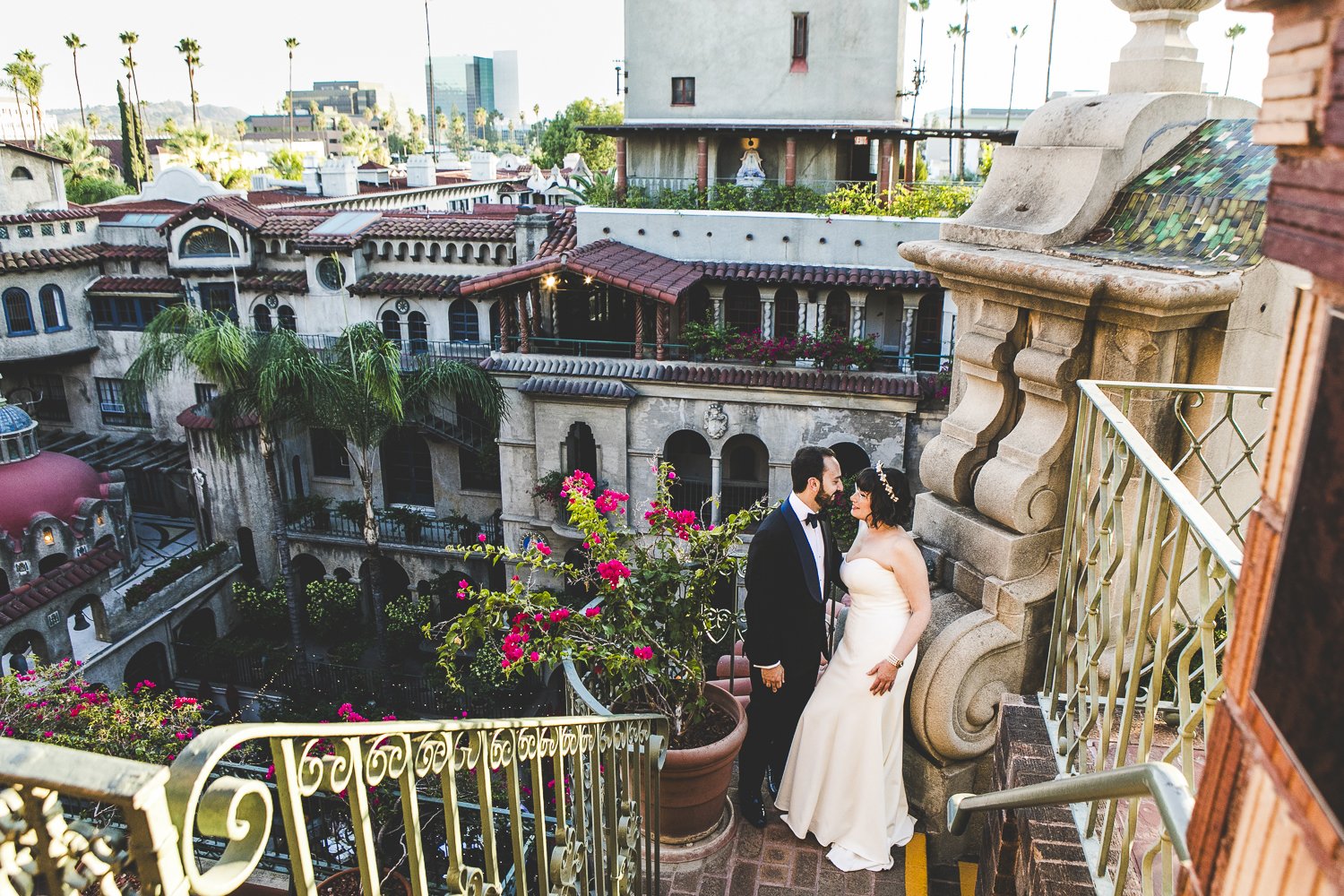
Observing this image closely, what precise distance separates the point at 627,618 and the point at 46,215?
95.9 feet

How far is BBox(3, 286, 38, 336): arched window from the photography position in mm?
26625

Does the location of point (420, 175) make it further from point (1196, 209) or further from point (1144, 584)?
point (1144, 584)

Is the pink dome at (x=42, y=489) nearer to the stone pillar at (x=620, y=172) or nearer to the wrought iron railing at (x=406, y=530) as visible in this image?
the wrought iron railing at (x=406, y=530)

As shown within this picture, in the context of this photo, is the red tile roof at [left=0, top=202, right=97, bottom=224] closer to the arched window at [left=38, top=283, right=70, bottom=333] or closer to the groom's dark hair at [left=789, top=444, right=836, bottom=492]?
the arched window at [left=38, top=283, right=70, bottom=333]

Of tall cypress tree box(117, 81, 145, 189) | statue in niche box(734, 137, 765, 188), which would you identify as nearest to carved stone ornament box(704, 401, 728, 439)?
statue in niche box(734, 137, 765, 188)

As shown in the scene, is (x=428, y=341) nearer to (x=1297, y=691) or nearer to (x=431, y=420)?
(x=431, y=420)

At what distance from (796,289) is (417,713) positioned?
469 inches

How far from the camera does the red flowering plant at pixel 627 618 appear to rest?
4.66m

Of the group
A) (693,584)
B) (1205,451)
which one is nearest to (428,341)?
(693,584)

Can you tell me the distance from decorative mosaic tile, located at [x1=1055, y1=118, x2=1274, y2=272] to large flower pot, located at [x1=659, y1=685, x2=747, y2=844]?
284 cm

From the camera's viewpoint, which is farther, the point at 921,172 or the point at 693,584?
the point at 921,172

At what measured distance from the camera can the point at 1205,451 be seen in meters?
4.02

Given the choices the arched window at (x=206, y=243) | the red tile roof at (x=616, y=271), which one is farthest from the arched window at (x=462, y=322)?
the arched window at (x=206, y=243)

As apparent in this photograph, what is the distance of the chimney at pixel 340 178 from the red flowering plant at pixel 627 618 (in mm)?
35452
